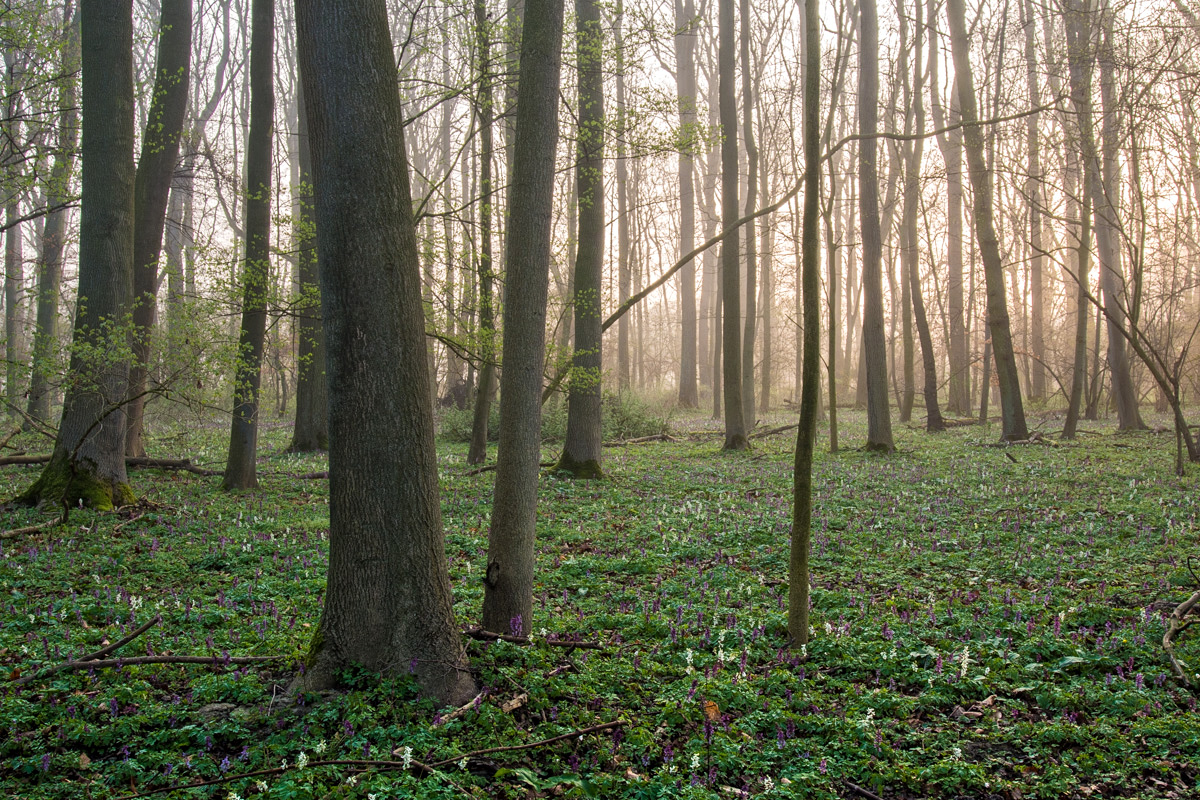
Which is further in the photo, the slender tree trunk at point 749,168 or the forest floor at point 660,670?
the slender tree trunk at point 749,168

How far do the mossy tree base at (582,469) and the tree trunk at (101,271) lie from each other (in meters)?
5.77

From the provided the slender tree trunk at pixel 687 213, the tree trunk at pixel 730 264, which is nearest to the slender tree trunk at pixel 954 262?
the tree trunk at pixel 730 264

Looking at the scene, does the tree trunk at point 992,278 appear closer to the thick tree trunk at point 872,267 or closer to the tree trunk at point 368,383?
the thick tree trunk at point 872,267

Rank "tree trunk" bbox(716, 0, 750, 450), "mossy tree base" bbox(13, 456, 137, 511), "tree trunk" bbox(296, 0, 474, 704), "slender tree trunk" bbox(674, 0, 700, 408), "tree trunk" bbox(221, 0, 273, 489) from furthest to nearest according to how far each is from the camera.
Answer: "slender tree trunk" bbox(674, 0, 700, 408) < "tree trunk" bbox(716, 0, 750, 450) < "tree trunk" bbox(221, 0, 273, 489) < "mossy tree base" bbox(13, 456, 137, 511) < "tree trunk" bbox(296, 0, 474, 704)

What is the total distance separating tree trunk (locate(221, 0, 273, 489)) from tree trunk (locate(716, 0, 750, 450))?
849cm

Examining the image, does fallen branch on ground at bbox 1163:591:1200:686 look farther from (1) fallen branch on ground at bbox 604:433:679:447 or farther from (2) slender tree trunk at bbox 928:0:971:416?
(2) slender tree trunk at bbox 928:0:971:416

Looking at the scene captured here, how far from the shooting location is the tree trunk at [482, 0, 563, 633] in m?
3.95

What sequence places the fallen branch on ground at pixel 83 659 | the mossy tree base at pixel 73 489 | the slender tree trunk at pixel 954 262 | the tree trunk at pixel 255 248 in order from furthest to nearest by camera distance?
the slender tree trunk at pixel 954 262 → the tree trunk at pixel 255 248 → the mossy tree base at pixel 73 489 → the fallen branch on ground at pixel 83 659

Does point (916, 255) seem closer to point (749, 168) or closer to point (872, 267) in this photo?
point (749, 168)

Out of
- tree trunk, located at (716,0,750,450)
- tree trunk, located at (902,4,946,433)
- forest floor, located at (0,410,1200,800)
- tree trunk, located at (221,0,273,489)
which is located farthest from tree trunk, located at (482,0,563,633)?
tree trunk, located at (902,4,946,433)

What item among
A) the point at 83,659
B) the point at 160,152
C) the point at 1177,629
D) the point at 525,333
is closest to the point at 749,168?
the point at 160,152

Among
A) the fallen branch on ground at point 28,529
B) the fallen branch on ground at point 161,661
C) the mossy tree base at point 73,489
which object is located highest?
the mossy tree base at point 73,489

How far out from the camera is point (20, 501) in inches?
301

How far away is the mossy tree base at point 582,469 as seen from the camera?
10828 millimetres
